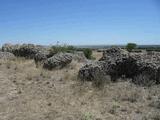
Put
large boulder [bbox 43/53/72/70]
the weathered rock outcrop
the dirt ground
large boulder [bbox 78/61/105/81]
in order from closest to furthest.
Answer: the dirt ground, the weathered rock outcrop, large boulder [bbox 78/61/105/81], large boulder [bbox 43/53/72/70]

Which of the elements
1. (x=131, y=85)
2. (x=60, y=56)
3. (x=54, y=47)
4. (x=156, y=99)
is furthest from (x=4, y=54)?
(x=156, y=99)

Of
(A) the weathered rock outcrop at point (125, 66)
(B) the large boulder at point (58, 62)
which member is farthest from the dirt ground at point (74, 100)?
(B) the large boulder at point (58, 62)

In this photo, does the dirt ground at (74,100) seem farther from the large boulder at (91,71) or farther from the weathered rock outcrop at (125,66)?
the weathered rock outcrop at (125,66)

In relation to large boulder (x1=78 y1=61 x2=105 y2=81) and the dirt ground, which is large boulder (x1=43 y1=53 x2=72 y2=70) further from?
large boulder (x1=78 y1=61 x2=105 y2=81)

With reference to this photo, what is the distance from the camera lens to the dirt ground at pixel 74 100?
281 inches

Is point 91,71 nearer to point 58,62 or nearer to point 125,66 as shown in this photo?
point 125,66

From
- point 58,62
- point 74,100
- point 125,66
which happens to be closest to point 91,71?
point 125,66

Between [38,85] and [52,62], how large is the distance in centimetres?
389

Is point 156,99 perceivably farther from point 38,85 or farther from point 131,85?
point 38,85

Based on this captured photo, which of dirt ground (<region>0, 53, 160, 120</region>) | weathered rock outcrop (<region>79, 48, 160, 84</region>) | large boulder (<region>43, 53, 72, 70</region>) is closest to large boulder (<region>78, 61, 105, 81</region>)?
weathered rock outcrop (<region>79, 48, 160, 84</region>)

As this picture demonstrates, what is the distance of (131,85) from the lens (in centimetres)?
1005

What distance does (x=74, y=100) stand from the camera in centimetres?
845

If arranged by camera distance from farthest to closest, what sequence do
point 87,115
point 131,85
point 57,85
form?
point 57,85
point 131,85
point 87,115

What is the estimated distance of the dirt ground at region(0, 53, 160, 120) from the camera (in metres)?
7.12
